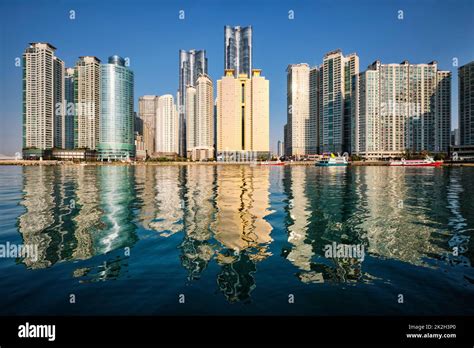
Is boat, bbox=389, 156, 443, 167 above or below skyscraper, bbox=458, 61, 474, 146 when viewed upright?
below

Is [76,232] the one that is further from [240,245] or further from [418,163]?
[418,163]

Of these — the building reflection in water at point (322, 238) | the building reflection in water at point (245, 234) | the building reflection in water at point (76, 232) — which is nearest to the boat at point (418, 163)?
the building reflection in water at point (245, 234)

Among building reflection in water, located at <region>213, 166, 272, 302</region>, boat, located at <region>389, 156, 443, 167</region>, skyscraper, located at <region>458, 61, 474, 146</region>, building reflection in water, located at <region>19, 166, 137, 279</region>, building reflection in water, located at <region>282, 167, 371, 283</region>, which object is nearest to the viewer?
building reflection in water, located at <region>213, 166, 272, 302</region>

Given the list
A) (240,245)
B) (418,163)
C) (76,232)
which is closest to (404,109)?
(418,163)

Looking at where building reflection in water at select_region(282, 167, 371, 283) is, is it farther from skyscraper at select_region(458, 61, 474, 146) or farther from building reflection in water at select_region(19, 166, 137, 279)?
skyscraper at select_region(458, 61, 474, 146)

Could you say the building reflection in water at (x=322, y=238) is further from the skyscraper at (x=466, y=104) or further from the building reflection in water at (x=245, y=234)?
the skyscraper at (x=466, y=104)

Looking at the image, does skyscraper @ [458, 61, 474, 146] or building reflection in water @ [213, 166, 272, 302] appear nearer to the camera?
building reflection in water @ [213, 166, 272, 302]

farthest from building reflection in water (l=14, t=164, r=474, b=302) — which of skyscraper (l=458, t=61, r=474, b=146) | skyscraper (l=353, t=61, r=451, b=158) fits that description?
skyscraper (l=458, t=61, r=474, b=146)
